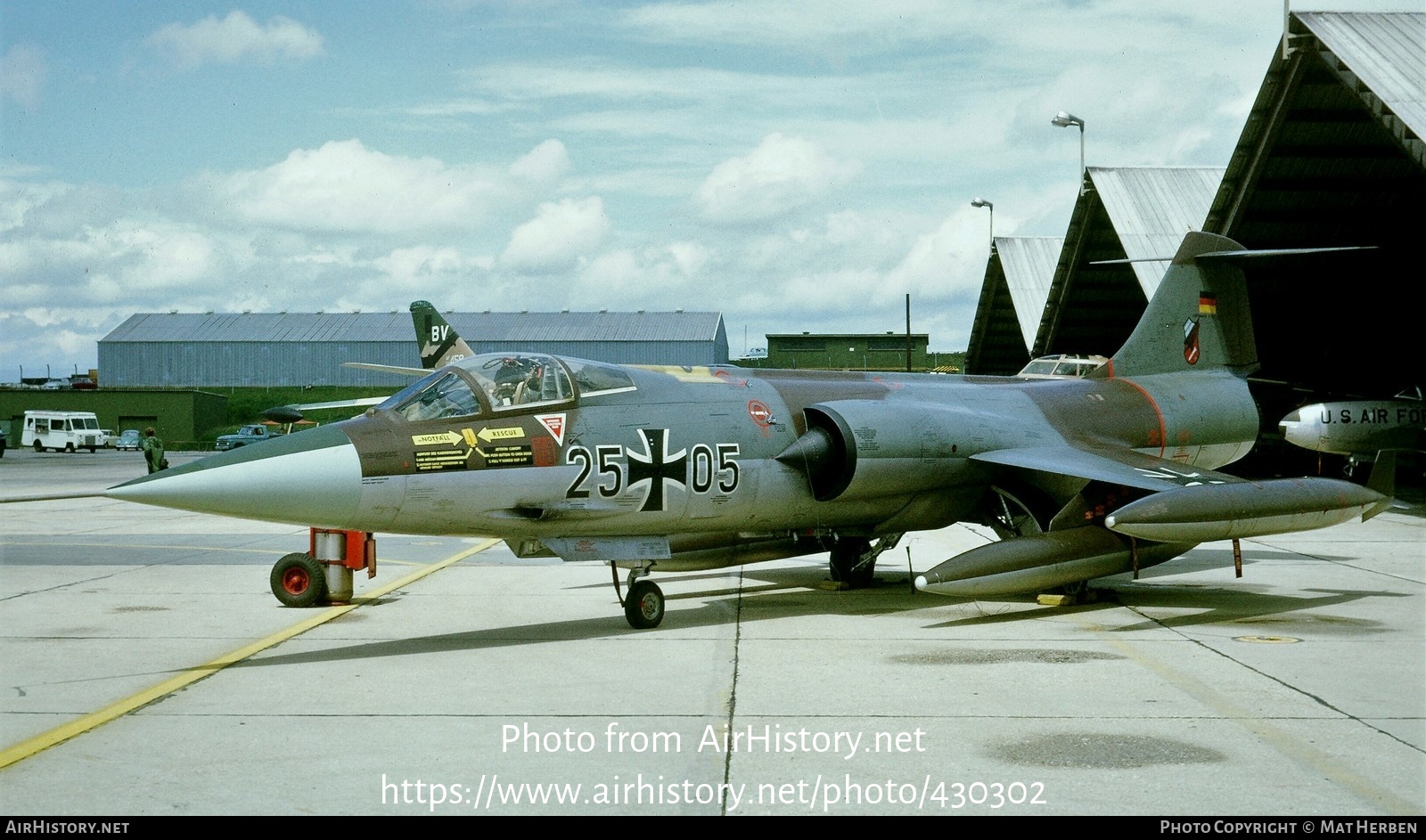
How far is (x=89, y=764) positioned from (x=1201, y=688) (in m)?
6.69

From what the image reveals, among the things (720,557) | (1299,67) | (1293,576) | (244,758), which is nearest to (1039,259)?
(1299,67)

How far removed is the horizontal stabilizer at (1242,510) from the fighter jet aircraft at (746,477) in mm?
23

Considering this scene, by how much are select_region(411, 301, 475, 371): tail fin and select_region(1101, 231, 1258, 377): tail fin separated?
2181 centimetres

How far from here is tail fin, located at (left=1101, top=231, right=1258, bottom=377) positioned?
623 inches

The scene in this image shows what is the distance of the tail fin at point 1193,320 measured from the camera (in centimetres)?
1583

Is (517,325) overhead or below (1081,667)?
overhead

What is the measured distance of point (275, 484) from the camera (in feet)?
29.5

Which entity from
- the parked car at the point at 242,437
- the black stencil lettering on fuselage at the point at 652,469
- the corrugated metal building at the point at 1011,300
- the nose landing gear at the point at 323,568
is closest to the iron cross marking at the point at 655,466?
the black stencil lettering on fuselage at the point at 652,469

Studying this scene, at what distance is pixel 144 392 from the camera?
269ft

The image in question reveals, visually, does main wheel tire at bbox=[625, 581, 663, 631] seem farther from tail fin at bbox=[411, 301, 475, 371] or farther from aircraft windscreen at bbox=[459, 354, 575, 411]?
tail fin at bbox=[411, 301, 475, 371]

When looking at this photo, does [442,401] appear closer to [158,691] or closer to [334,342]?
[158,691]

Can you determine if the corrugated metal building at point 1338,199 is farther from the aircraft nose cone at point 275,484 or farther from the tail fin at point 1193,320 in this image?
the aircraft nose cone at point 275,484

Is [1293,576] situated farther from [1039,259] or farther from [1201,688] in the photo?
[1039,259]

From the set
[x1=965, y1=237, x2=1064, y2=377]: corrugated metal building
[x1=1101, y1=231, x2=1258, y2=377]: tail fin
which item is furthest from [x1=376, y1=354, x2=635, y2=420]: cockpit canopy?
[x1=965, y1=237, x2=1064, y2=377]: corrugated metal building
